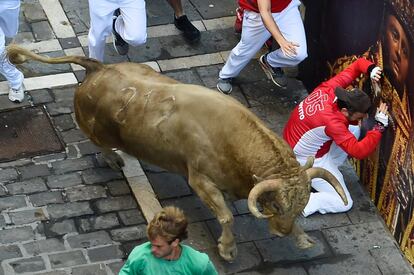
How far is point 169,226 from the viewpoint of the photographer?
22.2ft

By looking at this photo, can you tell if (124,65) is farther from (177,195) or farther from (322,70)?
(322,70)

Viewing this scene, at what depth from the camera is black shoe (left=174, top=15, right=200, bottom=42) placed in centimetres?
1234

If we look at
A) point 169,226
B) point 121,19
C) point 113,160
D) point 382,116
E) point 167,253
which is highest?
point 169,226

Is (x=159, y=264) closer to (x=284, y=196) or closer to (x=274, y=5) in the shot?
(x=284, y=196)

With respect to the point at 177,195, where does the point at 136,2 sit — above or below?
above

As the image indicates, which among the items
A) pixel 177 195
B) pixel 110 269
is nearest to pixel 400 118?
pixel 177 195

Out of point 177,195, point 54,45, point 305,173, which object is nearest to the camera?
point 305,173

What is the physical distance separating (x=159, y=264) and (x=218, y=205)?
2263mm

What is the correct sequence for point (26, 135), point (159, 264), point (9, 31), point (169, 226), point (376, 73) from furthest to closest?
point (9, 31) < point (26, 135) < point (376, 73) < point (159, 264) < point (169, 226)

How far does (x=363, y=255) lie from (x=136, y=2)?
3.75 metres

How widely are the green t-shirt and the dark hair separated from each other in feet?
0.56

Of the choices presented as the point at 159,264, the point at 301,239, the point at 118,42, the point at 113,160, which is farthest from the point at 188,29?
the point at 159,264

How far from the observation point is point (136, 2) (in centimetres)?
1107

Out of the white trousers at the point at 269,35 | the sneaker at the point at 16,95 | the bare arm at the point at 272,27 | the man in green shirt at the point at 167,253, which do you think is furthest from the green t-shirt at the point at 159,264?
the sneaker at the point at 16,95
